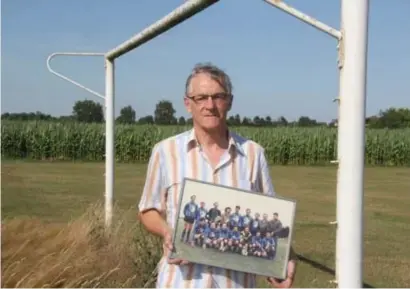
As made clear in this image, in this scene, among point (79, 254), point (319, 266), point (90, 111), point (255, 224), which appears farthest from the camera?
point (90, 111)

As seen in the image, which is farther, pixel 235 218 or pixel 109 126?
pixel 109 126

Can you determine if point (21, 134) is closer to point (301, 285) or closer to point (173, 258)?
point (301, 285)

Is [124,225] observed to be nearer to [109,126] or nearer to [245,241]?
[109,126]

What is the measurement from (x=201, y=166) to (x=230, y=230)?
0.65 ft

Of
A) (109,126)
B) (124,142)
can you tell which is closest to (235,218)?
(109,126)

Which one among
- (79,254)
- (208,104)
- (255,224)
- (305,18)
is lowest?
(79,254)

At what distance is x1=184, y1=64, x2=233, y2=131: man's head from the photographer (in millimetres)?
1850

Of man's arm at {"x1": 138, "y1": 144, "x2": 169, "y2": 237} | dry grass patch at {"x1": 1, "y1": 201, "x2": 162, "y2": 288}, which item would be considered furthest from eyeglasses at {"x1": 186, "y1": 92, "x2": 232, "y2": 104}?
dry grass patch at {"x1": 1, "y1": 201, "x2": 162, "y2": 288}

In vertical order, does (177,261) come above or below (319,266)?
above

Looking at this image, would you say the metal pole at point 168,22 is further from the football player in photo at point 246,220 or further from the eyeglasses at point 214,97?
the football player in photo at point 246,220

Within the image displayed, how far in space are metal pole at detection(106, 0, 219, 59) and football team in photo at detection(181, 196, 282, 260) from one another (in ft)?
3.11

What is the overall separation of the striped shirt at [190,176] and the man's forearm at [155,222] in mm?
17

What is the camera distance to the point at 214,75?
1872 millimetres

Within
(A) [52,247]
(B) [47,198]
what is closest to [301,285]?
(A) [52,247]
